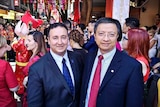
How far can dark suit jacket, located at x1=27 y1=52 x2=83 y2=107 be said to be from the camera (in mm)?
2084

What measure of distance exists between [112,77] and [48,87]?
0.55 metres

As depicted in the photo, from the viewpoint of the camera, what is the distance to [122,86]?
196cm

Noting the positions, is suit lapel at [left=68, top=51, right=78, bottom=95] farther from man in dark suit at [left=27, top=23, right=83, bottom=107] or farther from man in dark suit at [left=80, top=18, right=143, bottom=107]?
man in dark suit at [left=80, top=18, right=143, bottom=107]

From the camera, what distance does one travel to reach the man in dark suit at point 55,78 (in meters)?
2.09

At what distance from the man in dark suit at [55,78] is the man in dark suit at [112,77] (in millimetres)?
156

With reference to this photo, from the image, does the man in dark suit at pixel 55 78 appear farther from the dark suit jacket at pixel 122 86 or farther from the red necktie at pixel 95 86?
the dark suit jacket at pixel 122 86

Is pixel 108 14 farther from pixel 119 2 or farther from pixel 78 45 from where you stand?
pixel 78 45

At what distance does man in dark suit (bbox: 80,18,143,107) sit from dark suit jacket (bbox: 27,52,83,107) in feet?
0.62

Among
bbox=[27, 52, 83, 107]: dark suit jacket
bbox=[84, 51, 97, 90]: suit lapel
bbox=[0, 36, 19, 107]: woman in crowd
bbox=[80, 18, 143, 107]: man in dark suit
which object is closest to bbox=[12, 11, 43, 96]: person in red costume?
bbox=[0, 36, 19, 107]: woman in crowd

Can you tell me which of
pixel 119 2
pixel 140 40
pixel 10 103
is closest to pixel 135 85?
pixel 140 40

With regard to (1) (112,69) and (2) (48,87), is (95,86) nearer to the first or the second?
(1) (112,69)

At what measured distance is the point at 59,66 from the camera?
7.25 ft

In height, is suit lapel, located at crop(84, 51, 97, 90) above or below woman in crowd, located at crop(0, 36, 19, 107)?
above

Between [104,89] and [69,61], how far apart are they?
460 millimetres
